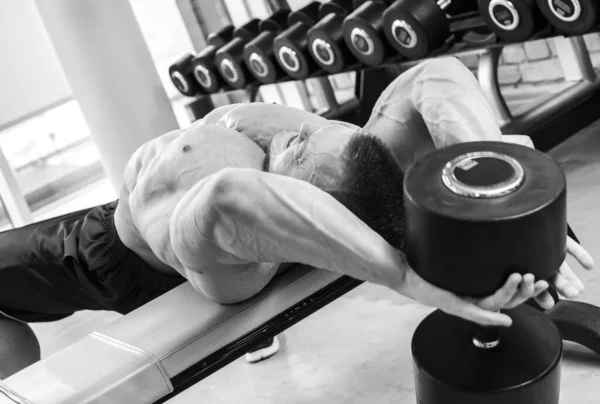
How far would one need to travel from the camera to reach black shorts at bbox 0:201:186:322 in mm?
1685

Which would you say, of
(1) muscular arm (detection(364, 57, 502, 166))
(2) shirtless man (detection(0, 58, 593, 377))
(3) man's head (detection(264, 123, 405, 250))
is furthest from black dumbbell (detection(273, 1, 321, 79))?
(3) man's head (detection(264, 123, 405, 250))

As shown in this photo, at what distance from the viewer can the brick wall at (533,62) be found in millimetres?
3273

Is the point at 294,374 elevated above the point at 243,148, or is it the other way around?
the point at 243,148

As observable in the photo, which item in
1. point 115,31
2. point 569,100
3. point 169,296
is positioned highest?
point 115,31

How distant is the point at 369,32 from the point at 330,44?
0.22 metres

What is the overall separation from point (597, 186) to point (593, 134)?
513 mm

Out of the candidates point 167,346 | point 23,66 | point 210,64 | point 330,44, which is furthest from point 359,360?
point 23,66

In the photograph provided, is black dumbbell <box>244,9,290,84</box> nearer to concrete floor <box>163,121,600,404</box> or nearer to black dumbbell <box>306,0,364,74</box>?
black dumbbell <box>306,0,364,74</box>

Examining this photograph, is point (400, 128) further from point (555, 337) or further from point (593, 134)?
point (593, 134)

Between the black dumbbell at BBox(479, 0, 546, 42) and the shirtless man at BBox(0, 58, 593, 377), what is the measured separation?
2.79 feet

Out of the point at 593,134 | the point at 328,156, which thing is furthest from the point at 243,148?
the point at 593,134

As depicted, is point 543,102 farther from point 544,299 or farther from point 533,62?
point 544,299

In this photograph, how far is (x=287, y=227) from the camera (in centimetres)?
99

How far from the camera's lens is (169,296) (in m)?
1.48
